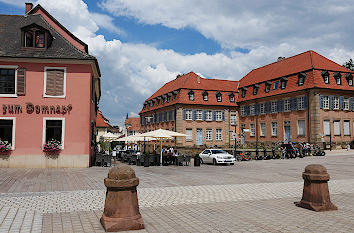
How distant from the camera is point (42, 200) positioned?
8602 millimetres

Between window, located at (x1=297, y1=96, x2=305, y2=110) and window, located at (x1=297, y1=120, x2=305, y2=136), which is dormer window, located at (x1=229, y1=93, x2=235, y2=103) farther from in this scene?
window, located at (x1=297, y1=120, x2=305, y2=136)

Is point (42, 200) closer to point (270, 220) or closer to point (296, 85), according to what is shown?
point (270, 220)

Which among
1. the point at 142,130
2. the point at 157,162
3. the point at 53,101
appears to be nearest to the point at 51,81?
the point at 53,101

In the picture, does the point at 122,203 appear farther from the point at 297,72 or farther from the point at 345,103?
the point at 345,103

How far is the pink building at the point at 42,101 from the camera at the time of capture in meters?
18.6

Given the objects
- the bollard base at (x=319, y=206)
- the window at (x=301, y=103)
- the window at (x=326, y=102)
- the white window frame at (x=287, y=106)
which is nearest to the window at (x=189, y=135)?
the white window frame at (x=287, y=106)

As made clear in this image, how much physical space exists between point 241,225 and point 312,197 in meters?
2.49

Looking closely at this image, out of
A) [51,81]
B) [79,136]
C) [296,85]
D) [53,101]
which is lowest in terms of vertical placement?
[79,136]

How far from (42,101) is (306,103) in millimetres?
29257

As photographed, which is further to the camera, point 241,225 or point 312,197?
point 312,197

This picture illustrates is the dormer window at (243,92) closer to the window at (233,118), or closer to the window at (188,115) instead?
the window at (233,118)

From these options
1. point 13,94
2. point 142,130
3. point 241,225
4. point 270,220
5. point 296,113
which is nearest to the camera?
point 241,225

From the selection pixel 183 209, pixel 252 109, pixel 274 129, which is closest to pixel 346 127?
pixel 274 129

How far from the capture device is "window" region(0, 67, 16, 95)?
1889 centimetres
